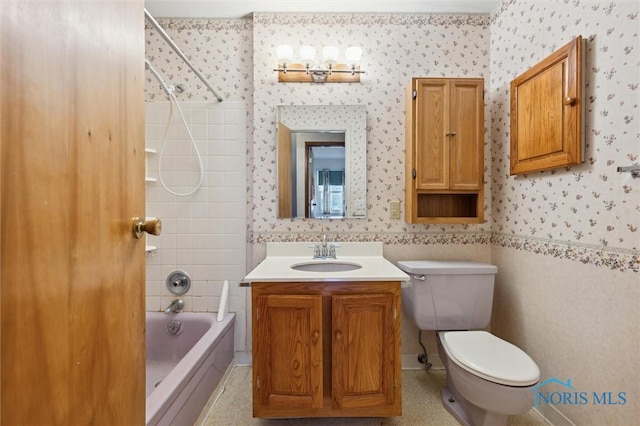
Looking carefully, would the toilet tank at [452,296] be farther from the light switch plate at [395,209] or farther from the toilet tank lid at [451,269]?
the light switch plate at [395,209]

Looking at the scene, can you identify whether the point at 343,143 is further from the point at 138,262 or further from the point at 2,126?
the point at 2,126

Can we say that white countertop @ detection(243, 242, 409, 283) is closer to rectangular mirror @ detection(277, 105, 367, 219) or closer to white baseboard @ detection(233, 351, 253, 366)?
rectangular mirror @ detection(277, 105, 367, 219)

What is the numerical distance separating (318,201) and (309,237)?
255 millimetres

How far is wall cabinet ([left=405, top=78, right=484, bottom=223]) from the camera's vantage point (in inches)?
70.1

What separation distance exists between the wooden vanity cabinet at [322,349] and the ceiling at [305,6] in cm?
176

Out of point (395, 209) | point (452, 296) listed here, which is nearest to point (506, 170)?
point (395, 209)

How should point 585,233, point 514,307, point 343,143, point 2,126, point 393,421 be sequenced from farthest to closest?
point 343,143, point 514,307, point 393,421, point 585,233, point 2,126

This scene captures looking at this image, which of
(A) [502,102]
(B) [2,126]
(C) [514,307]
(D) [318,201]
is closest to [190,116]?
(D) [318,201]

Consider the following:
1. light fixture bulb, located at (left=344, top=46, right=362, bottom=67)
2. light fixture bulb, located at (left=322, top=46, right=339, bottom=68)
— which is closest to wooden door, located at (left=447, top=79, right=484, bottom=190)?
Answer: light fixture bulb, located at (left=344, top=46, right=362, bottom=67)

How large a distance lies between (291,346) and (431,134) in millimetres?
1466

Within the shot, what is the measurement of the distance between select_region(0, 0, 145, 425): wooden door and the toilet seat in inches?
50.6

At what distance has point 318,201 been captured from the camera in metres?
1.93

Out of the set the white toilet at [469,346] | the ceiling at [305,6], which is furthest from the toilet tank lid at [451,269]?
the ceiling at [305,6]

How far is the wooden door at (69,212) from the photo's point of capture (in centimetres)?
44
